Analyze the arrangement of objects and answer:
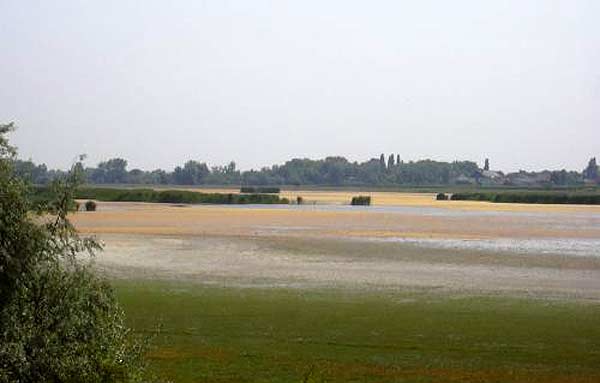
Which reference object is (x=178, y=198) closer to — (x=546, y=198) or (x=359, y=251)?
(x=546, y=198)

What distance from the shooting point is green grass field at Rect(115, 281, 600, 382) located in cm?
1805

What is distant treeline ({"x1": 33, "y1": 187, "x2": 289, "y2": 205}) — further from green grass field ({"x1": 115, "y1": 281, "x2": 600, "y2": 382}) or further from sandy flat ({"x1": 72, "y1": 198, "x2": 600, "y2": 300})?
green grass field ({"x1": 115, "y1": 281, "x2": 600, "y2": 382})

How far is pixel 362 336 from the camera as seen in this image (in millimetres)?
21875

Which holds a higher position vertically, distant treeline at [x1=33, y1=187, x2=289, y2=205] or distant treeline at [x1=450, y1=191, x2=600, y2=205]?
distant treeline at [x1=450, y1=191, x2=600, y2=205]

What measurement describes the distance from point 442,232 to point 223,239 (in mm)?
15123

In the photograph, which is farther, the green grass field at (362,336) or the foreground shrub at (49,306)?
the green grass field at (362,336)

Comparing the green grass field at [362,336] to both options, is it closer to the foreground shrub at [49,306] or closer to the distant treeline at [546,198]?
the foreground shrub at [49,306]

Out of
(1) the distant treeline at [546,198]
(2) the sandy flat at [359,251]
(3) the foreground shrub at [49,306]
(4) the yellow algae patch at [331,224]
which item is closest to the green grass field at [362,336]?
(3) the foreground shrub at [49,306]

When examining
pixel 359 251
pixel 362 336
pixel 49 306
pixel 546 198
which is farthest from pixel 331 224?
pixel 546 198

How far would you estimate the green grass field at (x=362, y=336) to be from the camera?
1805cm

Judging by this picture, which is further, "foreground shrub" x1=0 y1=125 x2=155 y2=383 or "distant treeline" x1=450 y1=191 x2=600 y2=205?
"distant treeline" x1=450 y1=191 x2=600 y2=205

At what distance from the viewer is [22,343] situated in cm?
1123

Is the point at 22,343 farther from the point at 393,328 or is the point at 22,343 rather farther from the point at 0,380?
the point at 393,328

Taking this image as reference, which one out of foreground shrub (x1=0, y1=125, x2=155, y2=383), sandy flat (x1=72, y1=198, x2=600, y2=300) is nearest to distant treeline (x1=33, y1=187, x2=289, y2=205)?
sandy flat (x1=72, y1=198, x2=600, y2=300)
